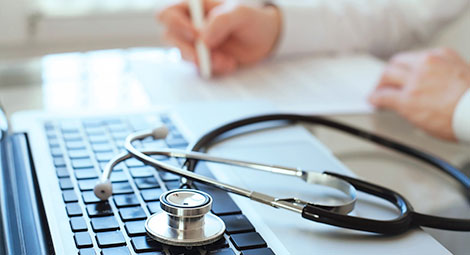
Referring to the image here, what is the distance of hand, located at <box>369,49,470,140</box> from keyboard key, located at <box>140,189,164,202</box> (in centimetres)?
46

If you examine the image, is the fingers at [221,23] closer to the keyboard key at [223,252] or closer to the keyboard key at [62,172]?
the keyboard key at [62,172]

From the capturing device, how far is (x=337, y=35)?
114cm

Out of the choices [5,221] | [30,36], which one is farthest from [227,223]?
[30,36]

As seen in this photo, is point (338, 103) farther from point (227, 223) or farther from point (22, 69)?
point (22, 69)

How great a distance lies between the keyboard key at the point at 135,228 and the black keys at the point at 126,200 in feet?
0.11

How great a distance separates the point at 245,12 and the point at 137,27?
48 centimetres

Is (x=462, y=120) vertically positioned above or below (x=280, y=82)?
below

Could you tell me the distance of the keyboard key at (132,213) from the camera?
47 centimetres

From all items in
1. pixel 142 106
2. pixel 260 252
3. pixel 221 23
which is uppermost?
pixel 221 23

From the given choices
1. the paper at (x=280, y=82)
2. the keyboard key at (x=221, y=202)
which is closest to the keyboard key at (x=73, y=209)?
the keyboard key at (x=221, y=202)

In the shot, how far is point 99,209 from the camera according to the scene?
1.59 feet

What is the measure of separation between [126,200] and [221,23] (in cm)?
53

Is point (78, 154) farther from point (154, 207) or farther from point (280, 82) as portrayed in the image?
point (280, 82)

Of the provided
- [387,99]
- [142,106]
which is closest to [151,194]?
[142,106]
